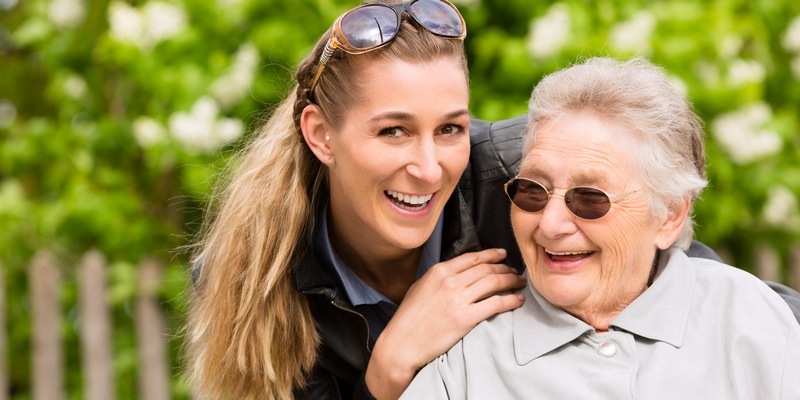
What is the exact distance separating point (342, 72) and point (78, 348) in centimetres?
292

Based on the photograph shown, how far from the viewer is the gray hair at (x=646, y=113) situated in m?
2.55

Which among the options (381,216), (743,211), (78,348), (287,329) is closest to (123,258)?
(78,348)

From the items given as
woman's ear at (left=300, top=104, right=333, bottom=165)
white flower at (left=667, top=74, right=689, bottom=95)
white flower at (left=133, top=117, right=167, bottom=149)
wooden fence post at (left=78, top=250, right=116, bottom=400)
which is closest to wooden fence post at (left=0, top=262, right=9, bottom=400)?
wooden fence post at (left=78, top=250, right=116, bottom=400)

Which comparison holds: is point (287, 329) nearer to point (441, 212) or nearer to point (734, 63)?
point (441, 212)

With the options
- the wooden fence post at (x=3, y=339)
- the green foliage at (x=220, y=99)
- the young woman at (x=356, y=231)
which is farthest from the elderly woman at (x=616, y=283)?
the wooden fence post at (x=3, y=339)

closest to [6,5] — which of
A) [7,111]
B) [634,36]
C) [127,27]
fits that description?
[7,111]

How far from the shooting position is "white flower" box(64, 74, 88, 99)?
5348 millimetres

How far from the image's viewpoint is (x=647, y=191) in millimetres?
2555

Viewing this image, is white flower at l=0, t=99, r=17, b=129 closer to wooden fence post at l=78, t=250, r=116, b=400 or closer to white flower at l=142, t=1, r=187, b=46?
wooden fence post at l=78, t=250, r=116, b=400

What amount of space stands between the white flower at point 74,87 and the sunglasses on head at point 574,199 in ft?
11.0

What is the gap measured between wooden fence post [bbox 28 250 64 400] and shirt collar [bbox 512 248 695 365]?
290 centimetres

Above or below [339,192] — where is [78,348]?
below

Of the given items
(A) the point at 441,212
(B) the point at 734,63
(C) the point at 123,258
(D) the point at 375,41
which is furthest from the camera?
(C) the point at 123,258

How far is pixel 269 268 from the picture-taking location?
3096mm
